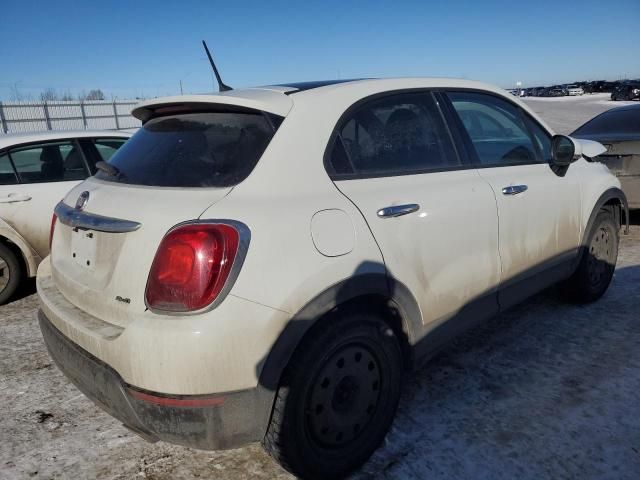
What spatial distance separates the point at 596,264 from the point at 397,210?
2.53m

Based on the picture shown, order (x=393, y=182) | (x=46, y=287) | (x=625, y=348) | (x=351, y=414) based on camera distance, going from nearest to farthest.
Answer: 1. (x=351, y=414)
2. (x=393, y=182)
3. (x=46, y=287)
4. (x=625, y=348)

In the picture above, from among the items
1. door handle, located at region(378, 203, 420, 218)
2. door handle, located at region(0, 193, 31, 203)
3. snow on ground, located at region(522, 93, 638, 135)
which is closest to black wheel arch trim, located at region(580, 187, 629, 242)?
door handle, located at region(378, 203, 420, 218)

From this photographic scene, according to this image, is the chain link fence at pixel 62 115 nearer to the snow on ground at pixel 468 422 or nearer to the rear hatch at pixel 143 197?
the snow on ground at pixel 468 422

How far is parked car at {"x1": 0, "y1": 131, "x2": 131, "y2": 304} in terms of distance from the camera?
4.64 m

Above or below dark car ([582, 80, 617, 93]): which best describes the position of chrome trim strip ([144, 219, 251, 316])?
below

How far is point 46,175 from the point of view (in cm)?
493

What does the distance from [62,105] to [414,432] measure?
2524cm

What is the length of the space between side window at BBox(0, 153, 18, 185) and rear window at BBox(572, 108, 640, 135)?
662 centimetres

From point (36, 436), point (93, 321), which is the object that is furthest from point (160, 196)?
point (36, 436)

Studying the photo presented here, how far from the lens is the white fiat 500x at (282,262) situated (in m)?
1.85

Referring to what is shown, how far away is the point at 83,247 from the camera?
7.47ft

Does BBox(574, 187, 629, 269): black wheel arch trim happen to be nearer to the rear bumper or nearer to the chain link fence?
the rear bumper

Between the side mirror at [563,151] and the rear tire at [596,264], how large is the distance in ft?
2.31

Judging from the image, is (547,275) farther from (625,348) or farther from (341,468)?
(341,468)
